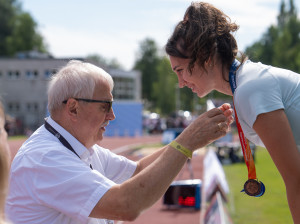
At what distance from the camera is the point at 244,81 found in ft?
6.69

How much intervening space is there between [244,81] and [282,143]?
13.7 inches

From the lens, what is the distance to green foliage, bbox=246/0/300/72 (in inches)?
2072

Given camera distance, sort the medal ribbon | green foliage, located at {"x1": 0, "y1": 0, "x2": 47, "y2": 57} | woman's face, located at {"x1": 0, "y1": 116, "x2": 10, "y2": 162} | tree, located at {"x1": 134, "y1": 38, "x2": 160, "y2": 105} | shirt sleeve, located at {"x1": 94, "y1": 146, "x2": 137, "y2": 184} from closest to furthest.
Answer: woman's face, located at {"x1": 0, "y1": 116, "x2": 10, "y2": 162} → the medal ribbon → shirt sleeve, located at {"x1": 94, "y1": 146, "x2": 137, "y2": 184} → green foliage, located at {"x1": 0, "y1": 0, "x2": 47, "y2": 57} → tree, located at {"x1": 134, "y1": 38, "x2": 160, "y2": 105}

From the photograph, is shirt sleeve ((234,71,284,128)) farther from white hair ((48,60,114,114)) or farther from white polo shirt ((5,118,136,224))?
white hair ((48,60,114,114))

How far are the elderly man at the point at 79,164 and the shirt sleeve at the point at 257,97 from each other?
1.10 feet

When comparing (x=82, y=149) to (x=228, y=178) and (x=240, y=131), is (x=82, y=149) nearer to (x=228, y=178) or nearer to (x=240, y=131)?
(x=240, y=131)

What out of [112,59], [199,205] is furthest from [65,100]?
[112,59]

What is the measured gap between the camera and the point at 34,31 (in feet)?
246

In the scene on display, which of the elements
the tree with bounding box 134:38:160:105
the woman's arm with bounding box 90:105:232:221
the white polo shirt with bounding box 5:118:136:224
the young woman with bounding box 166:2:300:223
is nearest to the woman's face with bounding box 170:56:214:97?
the young woman with bounding box 166:2:300:223

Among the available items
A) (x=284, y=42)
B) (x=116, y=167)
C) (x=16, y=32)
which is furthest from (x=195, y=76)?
(x=16, y=32)

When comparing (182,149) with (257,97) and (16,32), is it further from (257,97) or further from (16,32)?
(16,32)

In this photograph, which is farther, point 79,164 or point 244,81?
point 79,164

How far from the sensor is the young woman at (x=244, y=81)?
193 centimetres

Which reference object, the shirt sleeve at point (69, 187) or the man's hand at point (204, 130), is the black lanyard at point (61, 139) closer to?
the shirt sleeve at point (69, 187)
